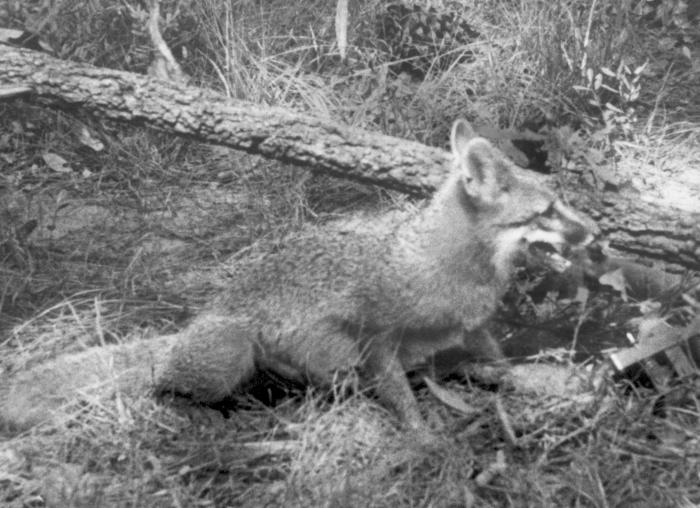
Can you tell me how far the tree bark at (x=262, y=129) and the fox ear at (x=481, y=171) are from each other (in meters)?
0.65

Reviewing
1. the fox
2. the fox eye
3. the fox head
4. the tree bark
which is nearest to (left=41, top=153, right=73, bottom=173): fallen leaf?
the tree bark

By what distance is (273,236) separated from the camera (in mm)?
5953

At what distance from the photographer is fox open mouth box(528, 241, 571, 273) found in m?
4.84

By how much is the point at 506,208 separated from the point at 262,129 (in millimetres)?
1659

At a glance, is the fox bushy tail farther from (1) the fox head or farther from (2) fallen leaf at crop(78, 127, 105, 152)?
(2) fallen leaf at crop(78, 127, 105, 152)

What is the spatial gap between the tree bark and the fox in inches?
22.4

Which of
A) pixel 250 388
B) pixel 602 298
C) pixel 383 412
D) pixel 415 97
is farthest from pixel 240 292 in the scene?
pixel 415 97

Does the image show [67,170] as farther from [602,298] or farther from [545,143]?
[602,298]

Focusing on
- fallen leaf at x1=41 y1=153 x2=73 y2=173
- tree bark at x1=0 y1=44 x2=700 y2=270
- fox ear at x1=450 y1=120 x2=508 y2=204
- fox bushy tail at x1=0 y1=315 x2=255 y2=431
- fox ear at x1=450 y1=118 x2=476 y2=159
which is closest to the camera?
fox ear at x1=450 y1=120 x2=508 y2=204

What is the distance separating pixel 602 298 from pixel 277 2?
11.7 feet

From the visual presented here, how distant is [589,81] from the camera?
661 centimetres

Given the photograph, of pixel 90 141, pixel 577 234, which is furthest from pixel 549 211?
pixel 90 141

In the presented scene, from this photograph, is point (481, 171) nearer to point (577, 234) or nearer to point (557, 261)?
point (577, 234)

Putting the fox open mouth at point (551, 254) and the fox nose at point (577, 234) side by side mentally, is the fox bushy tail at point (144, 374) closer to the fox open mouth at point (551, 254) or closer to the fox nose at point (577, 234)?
the fox open mouth at point (551, 254)
